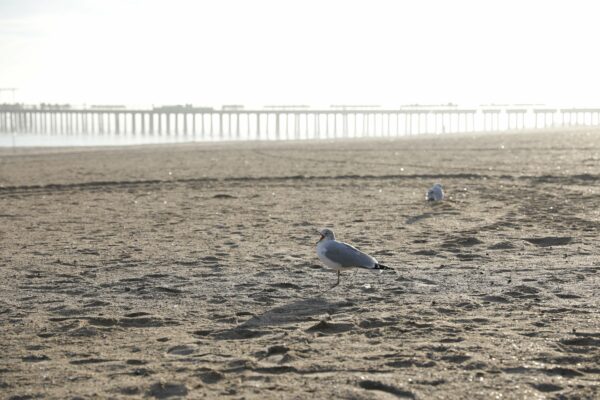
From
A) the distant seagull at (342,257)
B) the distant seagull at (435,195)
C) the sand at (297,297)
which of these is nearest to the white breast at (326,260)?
the distant seagull at (342,257)

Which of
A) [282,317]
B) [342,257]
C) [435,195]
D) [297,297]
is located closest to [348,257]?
[342,257]

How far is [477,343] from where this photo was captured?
4.87 meters

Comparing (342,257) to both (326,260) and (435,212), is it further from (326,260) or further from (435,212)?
(435,212)

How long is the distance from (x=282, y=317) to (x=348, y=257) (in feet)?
3.15

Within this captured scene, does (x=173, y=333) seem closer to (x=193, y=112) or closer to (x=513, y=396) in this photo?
(x=513, y=396)

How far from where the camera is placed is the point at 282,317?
568 centimetres

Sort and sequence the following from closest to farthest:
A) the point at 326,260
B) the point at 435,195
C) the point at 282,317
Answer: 1. the point at 282,317
2. the point at 326,260
3. the point at 435,195

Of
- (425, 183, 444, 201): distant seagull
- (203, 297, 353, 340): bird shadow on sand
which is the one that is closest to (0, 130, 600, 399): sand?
(203, 297, 353, 340): bird shadow on sand

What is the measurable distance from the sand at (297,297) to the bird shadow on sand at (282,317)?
0.03 m

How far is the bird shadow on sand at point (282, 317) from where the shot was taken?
5.25 m

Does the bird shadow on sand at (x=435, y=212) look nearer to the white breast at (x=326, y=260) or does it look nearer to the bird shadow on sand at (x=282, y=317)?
the white breast at (x=326, y=260)

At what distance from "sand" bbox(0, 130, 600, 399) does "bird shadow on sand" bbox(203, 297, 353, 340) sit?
1.0 inches

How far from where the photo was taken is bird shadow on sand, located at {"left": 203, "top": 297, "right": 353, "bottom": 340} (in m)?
5.25

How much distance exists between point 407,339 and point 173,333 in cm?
144
